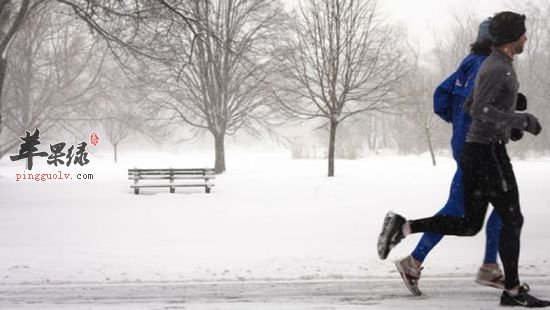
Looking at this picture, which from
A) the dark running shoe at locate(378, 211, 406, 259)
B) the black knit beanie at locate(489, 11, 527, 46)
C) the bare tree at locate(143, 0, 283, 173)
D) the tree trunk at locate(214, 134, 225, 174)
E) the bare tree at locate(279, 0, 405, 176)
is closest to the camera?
the black knit beanie at locate(489, 11, 527, 46)

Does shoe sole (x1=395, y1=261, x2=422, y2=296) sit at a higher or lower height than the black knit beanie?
lower

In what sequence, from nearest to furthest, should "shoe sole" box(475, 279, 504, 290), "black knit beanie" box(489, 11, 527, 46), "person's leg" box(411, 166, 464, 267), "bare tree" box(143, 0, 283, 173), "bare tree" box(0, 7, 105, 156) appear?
"black knit beanie" box(489, 11, 527, 46) → "person's leg" box(411, 166, 464, 267) → "shoe sole" box(475, 279, 504, 290) → "bare tree" box(143, 0, 283, 173) → "bare tree" box(0, 7, 105, 156)

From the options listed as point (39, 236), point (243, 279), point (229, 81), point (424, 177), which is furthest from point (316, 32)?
point (243, 279)

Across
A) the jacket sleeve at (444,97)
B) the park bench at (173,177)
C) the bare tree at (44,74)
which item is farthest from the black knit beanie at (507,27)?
the bare tree at (44,74)

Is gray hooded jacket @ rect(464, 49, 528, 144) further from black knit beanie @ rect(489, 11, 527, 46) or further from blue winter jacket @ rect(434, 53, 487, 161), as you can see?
blue winter jacket @ rect(434, 53, 487, 161)

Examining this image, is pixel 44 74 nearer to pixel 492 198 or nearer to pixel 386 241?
pixel 386 241

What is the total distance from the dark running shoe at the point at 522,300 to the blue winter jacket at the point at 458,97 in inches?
40.8

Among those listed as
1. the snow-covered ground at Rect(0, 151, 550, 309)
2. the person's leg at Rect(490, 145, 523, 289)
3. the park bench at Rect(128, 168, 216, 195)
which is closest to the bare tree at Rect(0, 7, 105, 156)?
the park bench at Rect(128, 168, 216, 195)

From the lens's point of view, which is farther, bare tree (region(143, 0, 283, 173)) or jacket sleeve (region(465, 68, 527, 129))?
bare tree (region(143, 0, 283, 173))

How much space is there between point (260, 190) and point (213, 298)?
1218cm

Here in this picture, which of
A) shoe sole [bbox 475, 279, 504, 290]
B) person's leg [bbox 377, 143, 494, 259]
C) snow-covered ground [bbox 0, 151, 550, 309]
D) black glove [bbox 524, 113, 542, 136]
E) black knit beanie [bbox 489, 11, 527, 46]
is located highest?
black knit beanie [bbox 489, 11, 527, 46]

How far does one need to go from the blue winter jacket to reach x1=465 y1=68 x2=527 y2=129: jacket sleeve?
1.07 ft

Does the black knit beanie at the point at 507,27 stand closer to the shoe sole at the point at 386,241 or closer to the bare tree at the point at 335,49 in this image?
the shoe sole at the point at 386,241

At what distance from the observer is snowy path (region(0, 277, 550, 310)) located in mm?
3963
